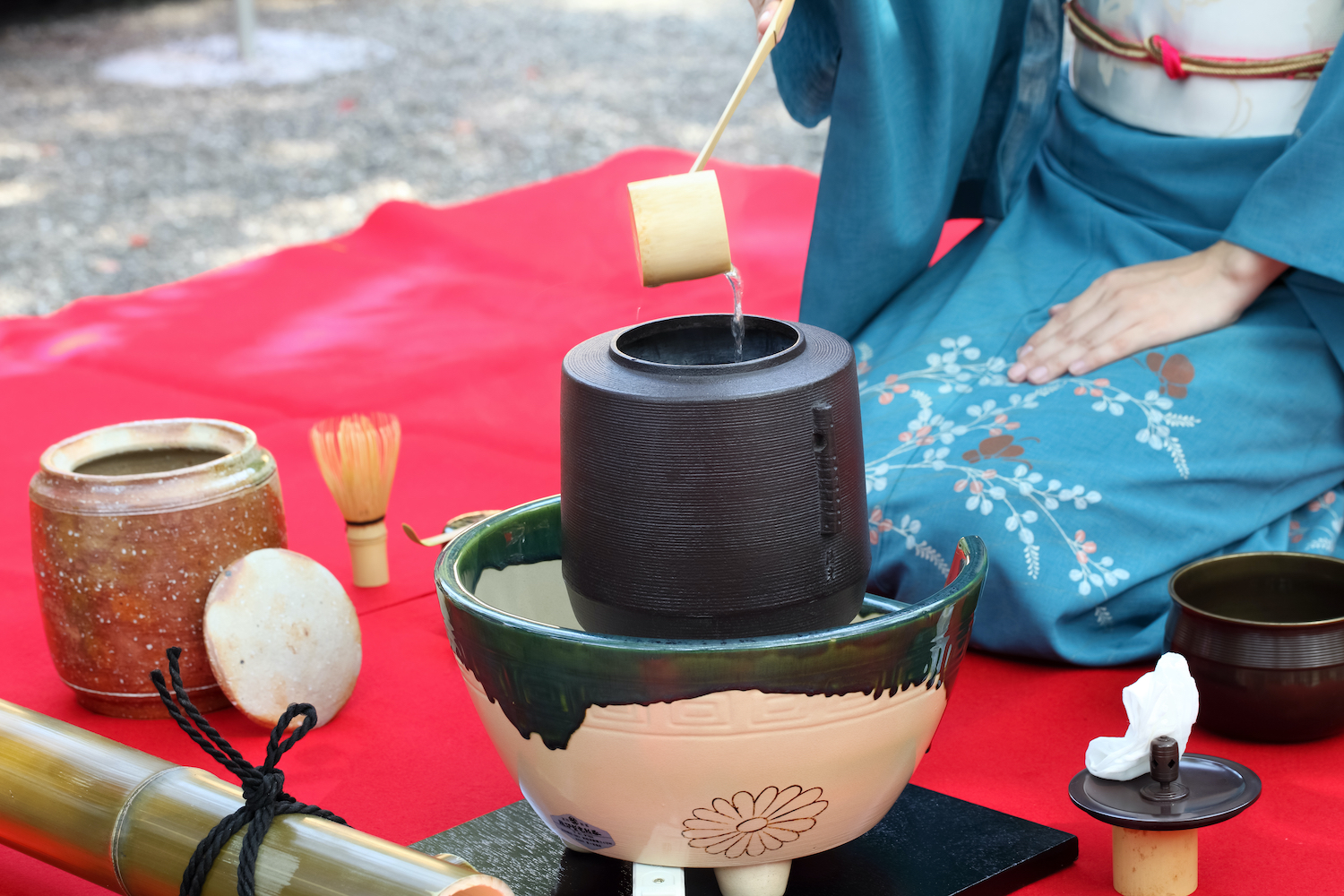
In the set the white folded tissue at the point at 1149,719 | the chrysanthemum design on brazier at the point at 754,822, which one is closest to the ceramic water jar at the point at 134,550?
the chrysanthemum design on brazier at the point at 754,822

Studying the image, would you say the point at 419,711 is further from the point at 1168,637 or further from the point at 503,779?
the point at 1168,637

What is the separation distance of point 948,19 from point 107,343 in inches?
65.1

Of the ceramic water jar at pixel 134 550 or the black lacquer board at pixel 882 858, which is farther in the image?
the ceramic water jar at pixel 134 550

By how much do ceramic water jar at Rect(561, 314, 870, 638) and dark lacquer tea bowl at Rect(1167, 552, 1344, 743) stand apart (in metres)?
0.41

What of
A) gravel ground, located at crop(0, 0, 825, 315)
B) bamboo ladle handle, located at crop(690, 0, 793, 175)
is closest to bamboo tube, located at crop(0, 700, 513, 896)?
bamboo ladle handle, located at crop(690, 0, 793, 175)

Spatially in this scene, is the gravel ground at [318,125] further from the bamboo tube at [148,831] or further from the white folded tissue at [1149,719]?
the white folded tissue at [1149,719]

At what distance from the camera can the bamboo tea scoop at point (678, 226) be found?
38.8 inches

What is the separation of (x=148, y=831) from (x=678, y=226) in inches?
22.3

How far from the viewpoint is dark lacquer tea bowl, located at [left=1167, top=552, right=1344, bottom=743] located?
1.17m

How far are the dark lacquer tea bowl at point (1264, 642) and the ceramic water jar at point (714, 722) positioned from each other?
33 centimetres

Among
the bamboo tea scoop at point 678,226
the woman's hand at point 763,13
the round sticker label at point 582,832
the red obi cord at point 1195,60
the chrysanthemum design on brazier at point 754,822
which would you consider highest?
the woman's hand at point 763,13

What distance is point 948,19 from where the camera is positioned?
61.4 inches

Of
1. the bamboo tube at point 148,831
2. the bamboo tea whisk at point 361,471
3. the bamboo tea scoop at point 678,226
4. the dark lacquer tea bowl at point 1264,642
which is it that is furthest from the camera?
the bamboo tea whisk at point 361,471

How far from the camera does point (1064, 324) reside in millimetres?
1556
